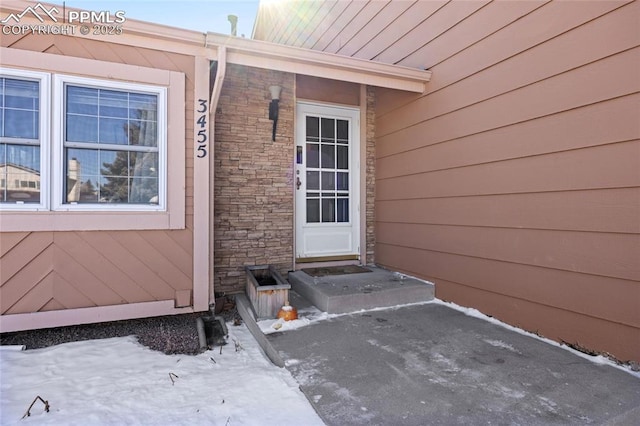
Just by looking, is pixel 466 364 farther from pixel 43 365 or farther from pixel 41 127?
pixel 41 127

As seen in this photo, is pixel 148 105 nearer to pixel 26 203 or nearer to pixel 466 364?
pixel 26 203

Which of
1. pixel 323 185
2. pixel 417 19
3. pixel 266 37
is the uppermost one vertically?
pixel 266 37

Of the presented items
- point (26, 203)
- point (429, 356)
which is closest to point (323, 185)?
point (429, 356)

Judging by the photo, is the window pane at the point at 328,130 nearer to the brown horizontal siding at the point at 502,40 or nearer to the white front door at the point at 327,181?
the white front door at the point at 327,181

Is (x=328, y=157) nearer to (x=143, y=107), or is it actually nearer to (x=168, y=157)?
(x=168, y=157)

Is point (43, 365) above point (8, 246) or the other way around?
the other way around

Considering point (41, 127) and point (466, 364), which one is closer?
point (466, 364)

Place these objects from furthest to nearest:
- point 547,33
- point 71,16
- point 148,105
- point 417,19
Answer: point 417,19 → point 148,105 → point 71,16 → point 547,33

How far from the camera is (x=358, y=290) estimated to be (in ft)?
11.4

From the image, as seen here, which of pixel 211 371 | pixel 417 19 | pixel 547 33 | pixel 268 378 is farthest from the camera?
pixel 417 19

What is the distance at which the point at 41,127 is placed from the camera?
286 cm

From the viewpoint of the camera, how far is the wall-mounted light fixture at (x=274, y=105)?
418 cm

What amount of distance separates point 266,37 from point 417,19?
5.41 m

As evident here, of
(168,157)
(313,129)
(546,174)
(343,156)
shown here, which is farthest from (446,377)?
(313,129)
